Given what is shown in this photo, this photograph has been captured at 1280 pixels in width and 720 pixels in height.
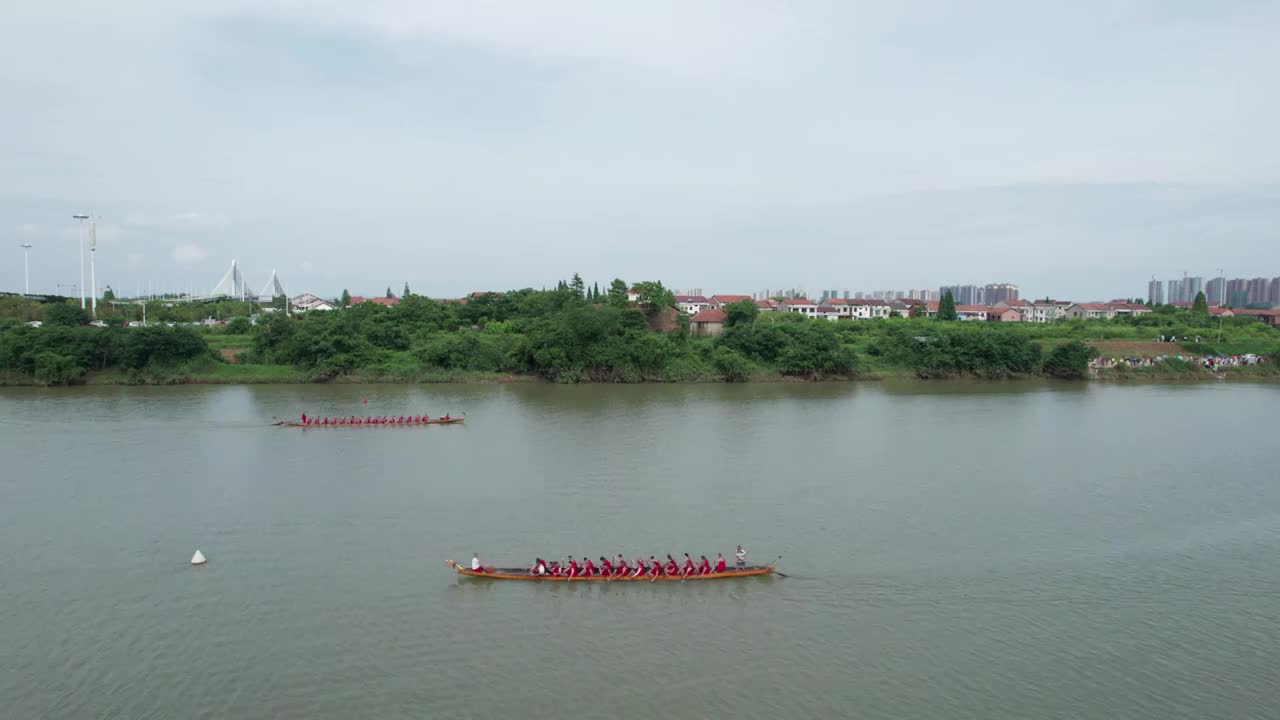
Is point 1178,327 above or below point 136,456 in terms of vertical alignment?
above

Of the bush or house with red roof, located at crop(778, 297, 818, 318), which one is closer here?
the bush

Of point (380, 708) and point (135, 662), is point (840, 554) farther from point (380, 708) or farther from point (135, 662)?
point (135, 662)

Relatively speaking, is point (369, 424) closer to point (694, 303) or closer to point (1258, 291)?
point (694, 303)

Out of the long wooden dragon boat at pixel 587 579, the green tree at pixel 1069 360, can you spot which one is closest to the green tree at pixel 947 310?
the green tree at pixel 1069 360

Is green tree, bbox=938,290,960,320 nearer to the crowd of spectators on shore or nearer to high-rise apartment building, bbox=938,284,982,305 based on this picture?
the crowd of spectators on shore

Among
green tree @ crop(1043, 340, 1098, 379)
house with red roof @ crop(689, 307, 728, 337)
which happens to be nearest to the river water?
green tree @ crop(1043, 340, 1098, 379)

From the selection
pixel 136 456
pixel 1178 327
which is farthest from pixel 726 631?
pixel 1178 327

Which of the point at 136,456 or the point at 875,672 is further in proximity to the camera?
the point at 136,456
